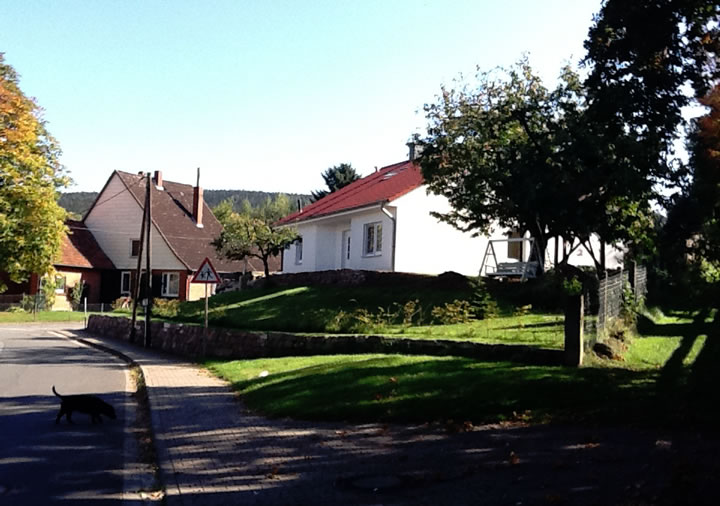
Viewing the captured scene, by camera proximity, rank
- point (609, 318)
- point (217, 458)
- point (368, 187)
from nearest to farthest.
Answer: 1. point (217, 458)
2. point (609, 318)
3. point (368, 187)

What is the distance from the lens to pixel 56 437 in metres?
9.85

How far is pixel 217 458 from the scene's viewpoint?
27.3 ft

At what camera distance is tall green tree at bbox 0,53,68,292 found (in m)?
39.7

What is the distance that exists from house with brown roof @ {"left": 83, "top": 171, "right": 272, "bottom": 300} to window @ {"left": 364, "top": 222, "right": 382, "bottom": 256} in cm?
2007

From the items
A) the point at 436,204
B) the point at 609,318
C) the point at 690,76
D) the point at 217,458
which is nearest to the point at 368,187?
the point at 436,204

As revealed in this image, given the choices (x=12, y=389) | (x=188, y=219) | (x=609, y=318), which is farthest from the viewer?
(x=188, y=219)

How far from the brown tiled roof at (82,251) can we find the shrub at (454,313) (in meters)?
36.3

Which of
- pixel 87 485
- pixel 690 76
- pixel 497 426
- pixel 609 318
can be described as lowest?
pixel 87 485

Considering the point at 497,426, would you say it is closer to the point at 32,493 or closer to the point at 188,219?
the point at 32,493

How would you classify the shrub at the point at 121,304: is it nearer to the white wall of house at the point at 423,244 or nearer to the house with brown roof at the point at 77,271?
the house with brown roof at the point at 77,271

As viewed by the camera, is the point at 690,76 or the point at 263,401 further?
the point at 263,401

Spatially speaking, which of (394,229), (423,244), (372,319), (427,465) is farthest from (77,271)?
(427,465)

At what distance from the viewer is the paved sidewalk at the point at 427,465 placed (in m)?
5.97

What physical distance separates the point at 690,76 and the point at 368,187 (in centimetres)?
2312
